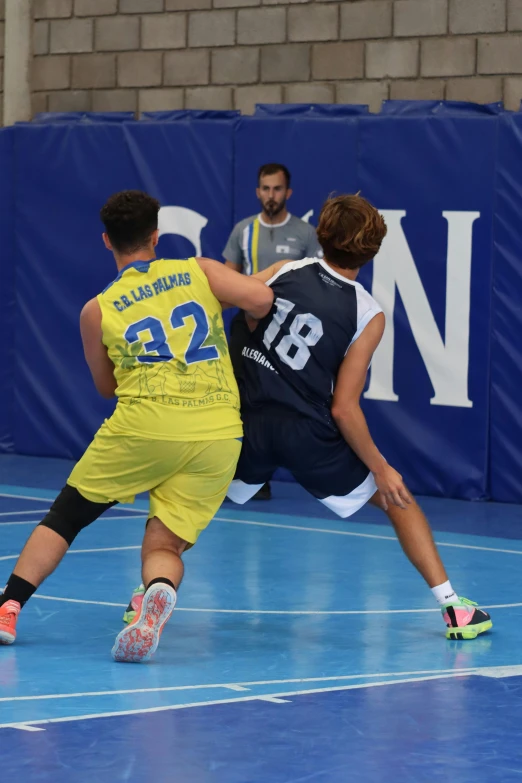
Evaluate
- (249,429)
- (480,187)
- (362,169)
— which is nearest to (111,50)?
(362,169)

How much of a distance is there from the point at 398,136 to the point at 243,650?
16.6ft

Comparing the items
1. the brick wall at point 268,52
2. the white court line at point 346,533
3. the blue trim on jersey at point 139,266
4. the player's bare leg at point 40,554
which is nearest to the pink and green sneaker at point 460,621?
the player's bare leg at point 40,554

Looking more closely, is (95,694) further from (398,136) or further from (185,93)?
(185,93)

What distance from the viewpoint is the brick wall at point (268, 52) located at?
10477mm

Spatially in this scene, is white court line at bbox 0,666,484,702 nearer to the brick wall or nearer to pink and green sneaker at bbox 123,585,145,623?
pink and green sneaker at bbox 123,585,145,623

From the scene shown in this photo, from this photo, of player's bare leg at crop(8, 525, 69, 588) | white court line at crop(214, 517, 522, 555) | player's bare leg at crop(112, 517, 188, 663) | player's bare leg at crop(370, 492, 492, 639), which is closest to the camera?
player's bare leg at crop(112, 517, 188, 663)

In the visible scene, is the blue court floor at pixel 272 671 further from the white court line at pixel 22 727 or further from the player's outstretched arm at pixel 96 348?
the player's outstretched arm at pixel 96 348

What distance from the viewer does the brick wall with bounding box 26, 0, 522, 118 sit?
34.4 ft

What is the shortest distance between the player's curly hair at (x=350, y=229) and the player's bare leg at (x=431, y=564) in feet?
3.02

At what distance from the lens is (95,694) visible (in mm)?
4875

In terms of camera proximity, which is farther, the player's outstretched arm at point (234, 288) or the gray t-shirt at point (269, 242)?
the gray t-shirt at point (269, 242)

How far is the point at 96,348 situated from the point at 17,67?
8.01 metres

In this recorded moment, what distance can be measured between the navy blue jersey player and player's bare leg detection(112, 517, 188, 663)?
45 centimetres

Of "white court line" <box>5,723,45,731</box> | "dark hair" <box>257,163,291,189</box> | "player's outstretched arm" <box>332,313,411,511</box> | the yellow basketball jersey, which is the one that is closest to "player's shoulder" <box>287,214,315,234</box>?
"dark hair" <box>257,163,291,189</box>
